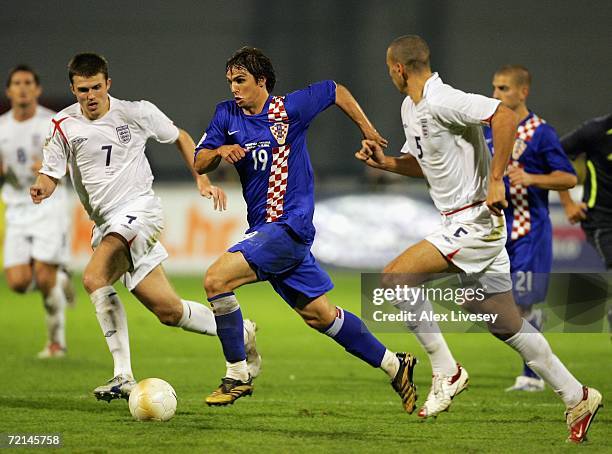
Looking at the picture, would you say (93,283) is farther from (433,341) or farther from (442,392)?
(442,392)

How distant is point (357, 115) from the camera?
653 cm

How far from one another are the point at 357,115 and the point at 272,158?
1.93 feet

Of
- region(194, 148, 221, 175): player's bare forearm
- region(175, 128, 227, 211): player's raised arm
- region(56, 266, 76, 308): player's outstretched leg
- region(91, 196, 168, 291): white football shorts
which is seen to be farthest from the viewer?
region(56, 266, 76, 308): player's outstretched leg

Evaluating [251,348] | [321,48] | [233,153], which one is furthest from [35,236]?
[321,48]

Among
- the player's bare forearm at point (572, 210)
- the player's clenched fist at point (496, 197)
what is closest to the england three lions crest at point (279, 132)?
the player's clenched fist at point (496, 197)

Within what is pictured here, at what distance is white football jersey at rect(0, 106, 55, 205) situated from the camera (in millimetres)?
10055

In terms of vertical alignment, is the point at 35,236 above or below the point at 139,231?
below

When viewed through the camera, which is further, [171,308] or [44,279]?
[44,279]

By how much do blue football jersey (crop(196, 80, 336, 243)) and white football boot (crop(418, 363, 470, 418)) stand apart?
47.5 inches

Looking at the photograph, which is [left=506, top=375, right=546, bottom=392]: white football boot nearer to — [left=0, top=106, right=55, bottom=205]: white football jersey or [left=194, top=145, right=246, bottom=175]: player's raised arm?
[left=194, top=145, right=246, bottom=175]: player's raised arm

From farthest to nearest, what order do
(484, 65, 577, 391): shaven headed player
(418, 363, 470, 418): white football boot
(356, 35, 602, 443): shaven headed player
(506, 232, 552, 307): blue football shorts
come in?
(506, 232, 552, 307): blue football shorts
(484, 65, 577, 391): shaven headed player
(418, 363, 470, 418): white football boot
(356, 35, 602, 443): shaven headed player

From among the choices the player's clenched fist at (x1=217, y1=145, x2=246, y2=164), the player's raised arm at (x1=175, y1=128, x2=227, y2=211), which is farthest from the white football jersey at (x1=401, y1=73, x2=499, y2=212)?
the player's raised arm at (x1=175, y1=128, x2=227, y2=211)

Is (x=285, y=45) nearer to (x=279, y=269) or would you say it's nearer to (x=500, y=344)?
(x=500, y=344)

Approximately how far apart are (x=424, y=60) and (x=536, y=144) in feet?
6.76
